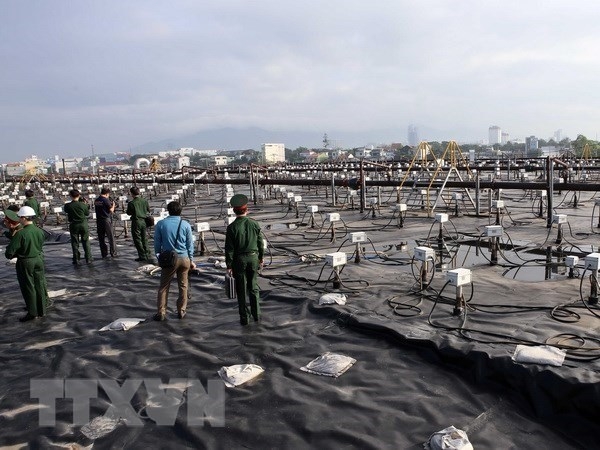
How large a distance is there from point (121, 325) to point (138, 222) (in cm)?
463

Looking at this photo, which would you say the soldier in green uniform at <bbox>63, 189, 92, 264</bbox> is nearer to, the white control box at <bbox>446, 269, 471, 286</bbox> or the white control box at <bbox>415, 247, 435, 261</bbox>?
the white control box at <bbox>415, 247, 435, 261</bbox>

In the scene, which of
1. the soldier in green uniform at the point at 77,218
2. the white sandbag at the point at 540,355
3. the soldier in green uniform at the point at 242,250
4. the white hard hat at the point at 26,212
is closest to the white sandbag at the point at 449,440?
the white sandbag at the point at 540,355

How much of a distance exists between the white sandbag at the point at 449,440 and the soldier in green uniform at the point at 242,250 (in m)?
3.25

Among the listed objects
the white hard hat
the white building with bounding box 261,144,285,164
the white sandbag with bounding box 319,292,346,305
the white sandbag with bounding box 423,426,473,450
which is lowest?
the white sandbag with bounding box 423,426,473,450

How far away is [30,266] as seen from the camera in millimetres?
7375

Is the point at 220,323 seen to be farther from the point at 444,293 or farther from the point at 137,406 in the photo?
the point at 444,293

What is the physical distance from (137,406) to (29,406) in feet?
→ 3.48

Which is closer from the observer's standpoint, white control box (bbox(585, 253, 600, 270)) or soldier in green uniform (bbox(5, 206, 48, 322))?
white control box (bbox(585, 253, 600, 270))

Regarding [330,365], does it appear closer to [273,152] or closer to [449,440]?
[449,440]

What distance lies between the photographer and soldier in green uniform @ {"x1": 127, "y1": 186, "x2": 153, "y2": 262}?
36.0ft

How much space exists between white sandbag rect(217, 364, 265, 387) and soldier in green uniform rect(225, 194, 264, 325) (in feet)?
4.63

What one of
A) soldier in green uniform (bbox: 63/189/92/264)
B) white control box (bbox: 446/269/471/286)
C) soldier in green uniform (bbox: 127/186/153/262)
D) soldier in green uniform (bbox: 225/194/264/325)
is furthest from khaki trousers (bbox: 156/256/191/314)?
soldier in green uniform (bbox: 63/189/92/264)

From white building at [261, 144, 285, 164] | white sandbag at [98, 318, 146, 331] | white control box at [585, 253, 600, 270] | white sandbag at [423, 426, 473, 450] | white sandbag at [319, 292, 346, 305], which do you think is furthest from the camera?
white building at [261, 144, 285, 164]

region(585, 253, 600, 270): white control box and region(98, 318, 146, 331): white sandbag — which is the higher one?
region(585, 253, 600, 270): white control box
